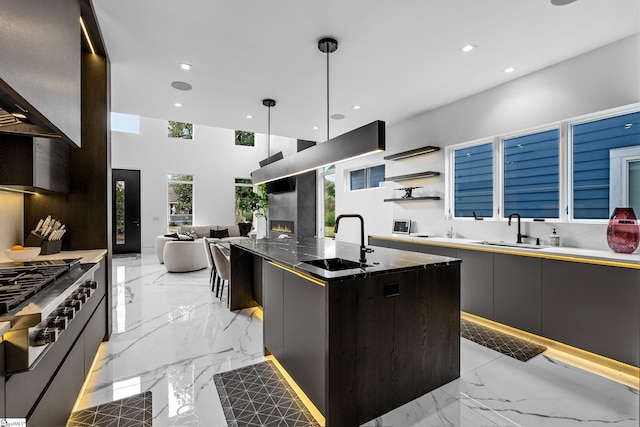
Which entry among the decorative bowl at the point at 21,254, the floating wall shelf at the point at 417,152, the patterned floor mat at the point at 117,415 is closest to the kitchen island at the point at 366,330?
the patterned floor mat at the point at 117,415

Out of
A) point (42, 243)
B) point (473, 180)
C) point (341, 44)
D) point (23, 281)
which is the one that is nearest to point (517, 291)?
point (473, 180)

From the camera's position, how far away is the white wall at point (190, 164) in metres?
8.92

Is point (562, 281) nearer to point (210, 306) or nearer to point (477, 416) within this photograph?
point (477, 416)

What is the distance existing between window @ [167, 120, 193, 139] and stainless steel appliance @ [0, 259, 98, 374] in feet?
27.5

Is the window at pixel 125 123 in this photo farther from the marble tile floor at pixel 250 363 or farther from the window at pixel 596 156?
the window at pixel 596 156

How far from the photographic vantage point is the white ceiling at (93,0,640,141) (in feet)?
7.70

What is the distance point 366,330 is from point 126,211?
9.16 m

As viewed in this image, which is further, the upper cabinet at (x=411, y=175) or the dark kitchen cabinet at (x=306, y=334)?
the upper cabinet at (x=411, y=175)

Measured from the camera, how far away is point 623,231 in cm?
258

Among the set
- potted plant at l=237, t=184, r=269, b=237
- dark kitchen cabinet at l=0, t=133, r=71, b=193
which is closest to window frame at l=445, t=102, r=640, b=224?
Answer: dark kitchen cabinet at l=0, t=133, r=71, b=193

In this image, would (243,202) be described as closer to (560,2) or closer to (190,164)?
(190,164)

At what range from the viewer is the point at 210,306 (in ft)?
13.4

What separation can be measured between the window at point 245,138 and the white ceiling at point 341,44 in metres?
6.19

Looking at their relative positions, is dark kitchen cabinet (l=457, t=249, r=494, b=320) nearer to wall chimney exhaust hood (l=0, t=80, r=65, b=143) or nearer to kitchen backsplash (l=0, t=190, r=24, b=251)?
wall chimney exhaust hood (l=0, t=80, r=65, b=143)
